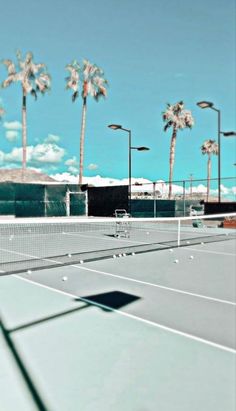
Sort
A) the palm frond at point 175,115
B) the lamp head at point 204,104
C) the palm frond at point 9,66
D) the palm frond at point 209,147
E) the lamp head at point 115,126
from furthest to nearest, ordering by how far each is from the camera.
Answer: the palm frond at point 209,147 < the palm frond at point 175,115 < the palm frond at point 9,66 < the lamp head at point 115,126 < the lamp head at point 204,104

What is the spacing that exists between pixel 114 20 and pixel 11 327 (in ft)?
21.1

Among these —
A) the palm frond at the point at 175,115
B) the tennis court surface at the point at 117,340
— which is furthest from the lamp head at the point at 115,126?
the palm frond at the point at 175,115

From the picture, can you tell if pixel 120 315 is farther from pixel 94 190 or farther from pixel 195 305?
pixel 94 190

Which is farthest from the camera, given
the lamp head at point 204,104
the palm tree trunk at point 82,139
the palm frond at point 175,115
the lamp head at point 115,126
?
the palm frond at point 175,115

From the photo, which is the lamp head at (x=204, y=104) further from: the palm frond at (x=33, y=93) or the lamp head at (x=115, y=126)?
the palm frond at (x=33, y=93)

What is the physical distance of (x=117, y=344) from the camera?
308 centimetres

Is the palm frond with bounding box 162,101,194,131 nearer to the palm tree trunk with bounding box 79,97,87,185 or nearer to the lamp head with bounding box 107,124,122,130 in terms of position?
the palm tree trunk with bounding box 79,97,87,185

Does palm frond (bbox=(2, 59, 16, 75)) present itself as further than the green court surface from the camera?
Yes

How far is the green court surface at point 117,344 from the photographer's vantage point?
2.28 m

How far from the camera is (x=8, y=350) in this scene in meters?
2.96

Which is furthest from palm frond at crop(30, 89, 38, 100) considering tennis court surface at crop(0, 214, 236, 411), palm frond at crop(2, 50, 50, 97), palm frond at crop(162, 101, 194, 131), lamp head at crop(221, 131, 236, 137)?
tennis court surface at crop(0, 214, 236, 411)

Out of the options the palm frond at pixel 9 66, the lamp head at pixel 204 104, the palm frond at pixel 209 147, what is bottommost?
the lamp head at pixel 204 104

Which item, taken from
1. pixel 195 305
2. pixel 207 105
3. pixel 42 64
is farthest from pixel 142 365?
pixel 42 64

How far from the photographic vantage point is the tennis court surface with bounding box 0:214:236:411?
229cm
